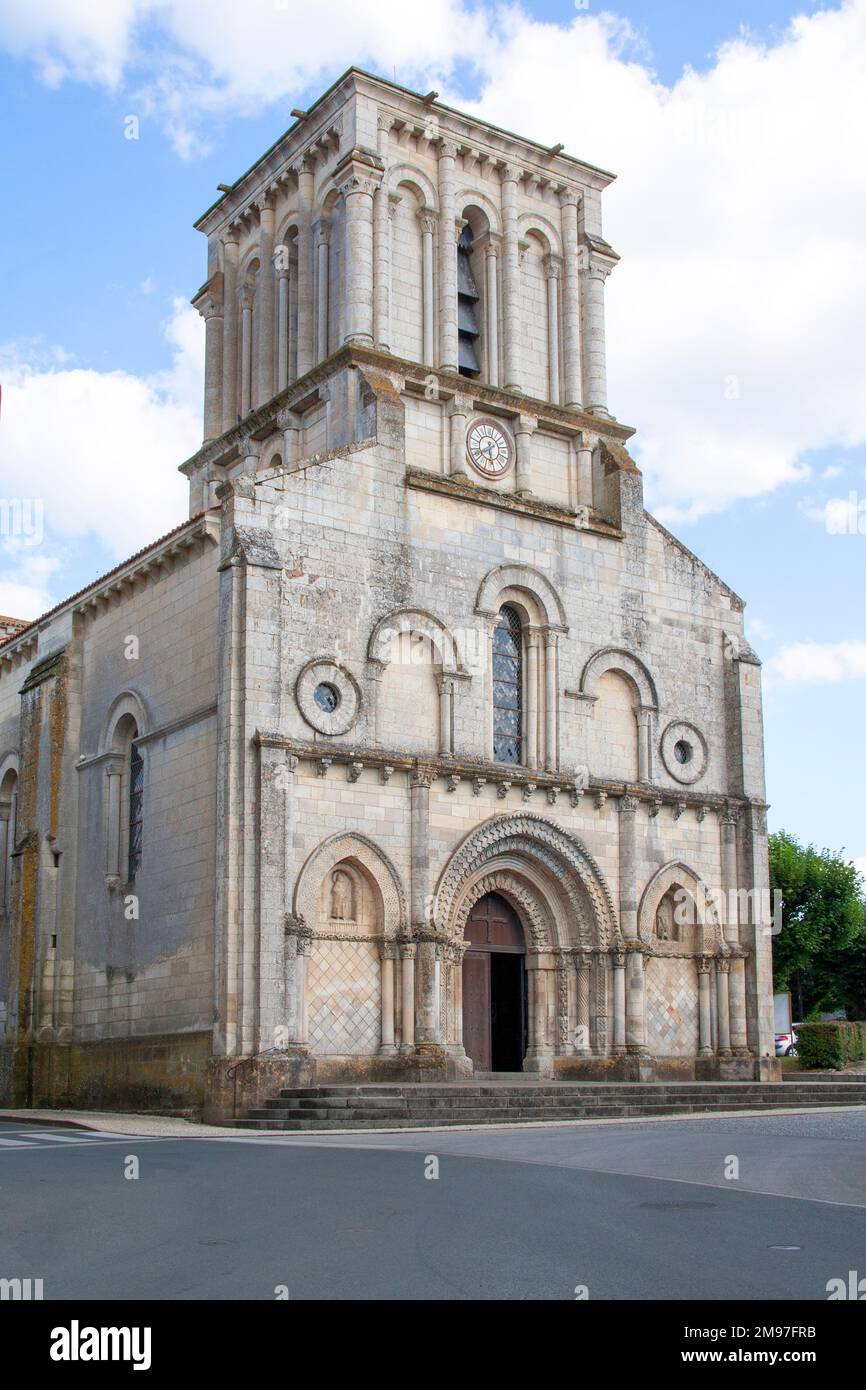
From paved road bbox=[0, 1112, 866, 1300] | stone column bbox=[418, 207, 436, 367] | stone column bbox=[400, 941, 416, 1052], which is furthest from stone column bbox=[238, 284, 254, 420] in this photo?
paved road bbox=[0, 1112, 866, 1300]

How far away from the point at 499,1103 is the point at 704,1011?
27.4ft

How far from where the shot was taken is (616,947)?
28625 mm

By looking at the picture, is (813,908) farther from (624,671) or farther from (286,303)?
(286,303)

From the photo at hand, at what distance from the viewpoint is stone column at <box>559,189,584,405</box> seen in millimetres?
32406

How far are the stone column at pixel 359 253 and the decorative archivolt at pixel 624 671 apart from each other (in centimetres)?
745

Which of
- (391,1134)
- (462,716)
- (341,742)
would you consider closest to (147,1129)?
(391,1134)

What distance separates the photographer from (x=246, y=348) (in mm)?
33750

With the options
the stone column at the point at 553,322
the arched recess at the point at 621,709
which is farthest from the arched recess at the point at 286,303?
the arched recess at the point at 621,709

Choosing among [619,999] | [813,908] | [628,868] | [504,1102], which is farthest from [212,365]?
[813,908]

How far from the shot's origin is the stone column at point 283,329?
106ft

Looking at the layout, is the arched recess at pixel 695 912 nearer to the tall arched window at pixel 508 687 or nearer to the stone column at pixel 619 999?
the stone column at pixel 619 999

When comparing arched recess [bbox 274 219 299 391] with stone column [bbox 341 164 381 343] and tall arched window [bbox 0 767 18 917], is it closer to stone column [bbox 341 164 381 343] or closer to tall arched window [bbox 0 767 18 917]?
stone column [bbox 341 164 381 343]

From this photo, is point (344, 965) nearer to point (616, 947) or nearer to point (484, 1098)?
point (484, 1098)

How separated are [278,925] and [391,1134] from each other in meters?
4.71
